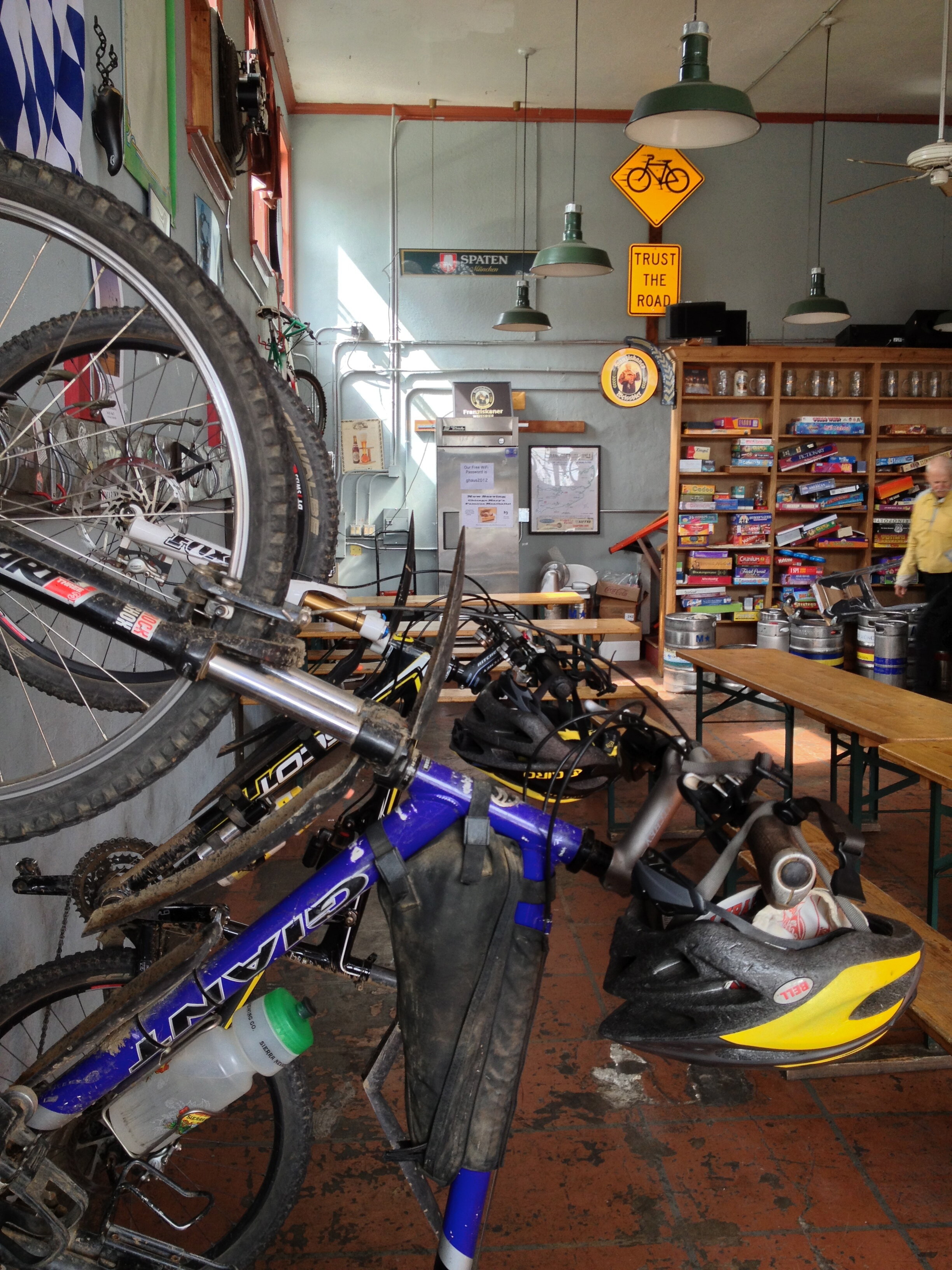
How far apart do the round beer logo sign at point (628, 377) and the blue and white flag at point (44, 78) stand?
698 cm

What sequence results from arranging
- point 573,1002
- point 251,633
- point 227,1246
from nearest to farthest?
point 251,633
point 227,1246
point 573,1002

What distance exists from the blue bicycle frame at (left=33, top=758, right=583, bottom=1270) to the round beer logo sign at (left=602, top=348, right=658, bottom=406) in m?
8.25

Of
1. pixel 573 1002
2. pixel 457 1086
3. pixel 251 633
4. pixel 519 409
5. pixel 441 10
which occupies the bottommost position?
pixel 573 1002

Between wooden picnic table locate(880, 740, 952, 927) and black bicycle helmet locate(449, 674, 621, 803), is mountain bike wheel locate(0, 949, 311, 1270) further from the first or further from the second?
wooden picnic table locate(880, 740, 952, 927)

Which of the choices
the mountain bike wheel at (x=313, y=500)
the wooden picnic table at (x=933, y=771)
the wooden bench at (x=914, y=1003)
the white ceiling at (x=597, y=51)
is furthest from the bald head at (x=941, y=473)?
the mountain bike wheel at (x=313, y=500)

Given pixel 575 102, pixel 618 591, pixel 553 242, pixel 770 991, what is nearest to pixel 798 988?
pixel 770 991

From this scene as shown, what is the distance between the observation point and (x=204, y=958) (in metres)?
1.23

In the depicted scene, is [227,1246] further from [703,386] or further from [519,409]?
[519,409]

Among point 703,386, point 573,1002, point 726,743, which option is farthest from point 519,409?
point 573,1002

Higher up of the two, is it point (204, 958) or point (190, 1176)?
point (204, 958)

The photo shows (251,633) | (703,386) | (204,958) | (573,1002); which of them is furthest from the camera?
(703,386)

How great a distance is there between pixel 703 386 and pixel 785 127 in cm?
320

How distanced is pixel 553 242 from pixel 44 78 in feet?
25.4

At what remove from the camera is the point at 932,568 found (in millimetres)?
6555
